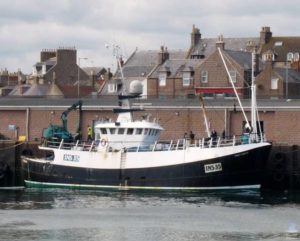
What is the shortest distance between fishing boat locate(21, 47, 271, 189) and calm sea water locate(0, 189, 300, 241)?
83cm

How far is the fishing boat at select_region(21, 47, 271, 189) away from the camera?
53.1 m

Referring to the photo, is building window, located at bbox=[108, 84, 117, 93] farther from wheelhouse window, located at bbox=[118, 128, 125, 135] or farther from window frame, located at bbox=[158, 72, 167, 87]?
wheelhouse window, located at bbox=[118, 128, 125, 135]

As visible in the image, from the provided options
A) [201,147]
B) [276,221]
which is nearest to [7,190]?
[201,147]

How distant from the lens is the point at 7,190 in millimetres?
56969

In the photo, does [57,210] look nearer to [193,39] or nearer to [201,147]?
[201,147]

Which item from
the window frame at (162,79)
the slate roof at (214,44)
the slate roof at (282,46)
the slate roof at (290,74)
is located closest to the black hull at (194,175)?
the slate roof at (290,74)

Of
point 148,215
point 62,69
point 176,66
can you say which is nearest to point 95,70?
point 62,69

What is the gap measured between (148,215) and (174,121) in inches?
820

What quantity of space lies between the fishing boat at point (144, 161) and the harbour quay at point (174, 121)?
2.29 meters

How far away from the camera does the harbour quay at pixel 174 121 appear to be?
56.1 meters

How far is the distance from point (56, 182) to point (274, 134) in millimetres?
12745

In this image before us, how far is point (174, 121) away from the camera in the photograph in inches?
2549

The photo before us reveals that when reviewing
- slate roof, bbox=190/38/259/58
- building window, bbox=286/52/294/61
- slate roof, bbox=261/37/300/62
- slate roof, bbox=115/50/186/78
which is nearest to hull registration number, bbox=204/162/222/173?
slate roof, bbox=115/50/186/78

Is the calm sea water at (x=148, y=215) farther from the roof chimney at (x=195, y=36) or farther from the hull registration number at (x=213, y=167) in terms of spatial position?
the roof chimney at (x=195, y=36)
